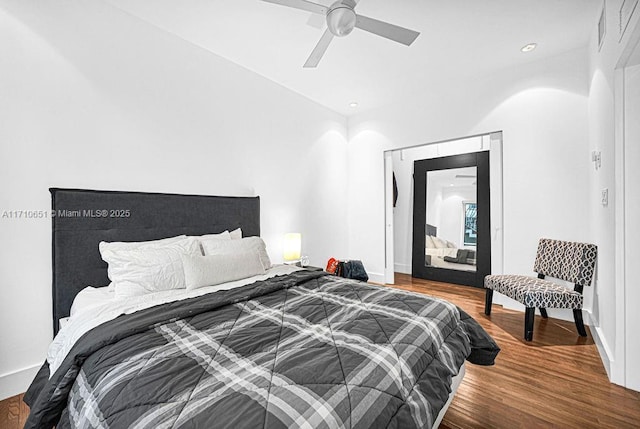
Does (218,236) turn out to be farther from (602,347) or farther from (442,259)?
(442,259)

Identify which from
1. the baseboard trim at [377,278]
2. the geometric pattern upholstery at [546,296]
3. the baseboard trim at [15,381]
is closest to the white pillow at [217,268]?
the baseboard trim at [15,381]

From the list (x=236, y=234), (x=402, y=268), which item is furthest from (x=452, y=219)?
(x=236, y=234)

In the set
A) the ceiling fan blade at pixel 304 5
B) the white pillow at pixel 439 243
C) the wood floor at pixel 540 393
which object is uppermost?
the ceiling fan blade at pixel 304 5

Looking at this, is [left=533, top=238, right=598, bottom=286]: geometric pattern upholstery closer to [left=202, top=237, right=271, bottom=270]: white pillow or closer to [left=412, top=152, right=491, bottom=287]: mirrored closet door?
[left=412, top=152, right=491, bottom=287]: mirrored closet door

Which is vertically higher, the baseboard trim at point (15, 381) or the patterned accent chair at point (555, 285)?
the patterned accent chair at point (555, 285)

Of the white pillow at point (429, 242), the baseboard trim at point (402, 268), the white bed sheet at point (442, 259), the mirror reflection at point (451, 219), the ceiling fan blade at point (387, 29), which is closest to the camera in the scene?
the ceiling fan blade at point (387, 29)

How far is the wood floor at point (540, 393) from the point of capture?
5.61ft

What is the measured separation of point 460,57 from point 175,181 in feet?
10.6

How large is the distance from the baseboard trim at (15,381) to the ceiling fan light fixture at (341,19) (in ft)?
10.1

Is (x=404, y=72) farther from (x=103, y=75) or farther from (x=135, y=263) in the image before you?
(x=135, y=263)

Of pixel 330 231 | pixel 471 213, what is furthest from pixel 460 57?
pixel 330 231

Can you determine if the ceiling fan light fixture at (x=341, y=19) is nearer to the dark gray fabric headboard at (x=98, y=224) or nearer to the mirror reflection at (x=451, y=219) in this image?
the dark gray fabric headboard at (x=98, y=224)

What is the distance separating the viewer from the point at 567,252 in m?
2.94

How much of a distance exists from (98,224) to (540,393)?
331 centimetres
